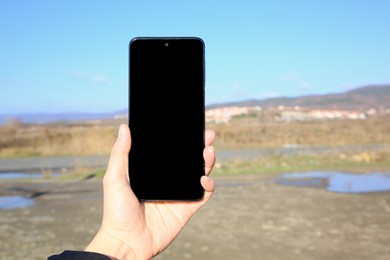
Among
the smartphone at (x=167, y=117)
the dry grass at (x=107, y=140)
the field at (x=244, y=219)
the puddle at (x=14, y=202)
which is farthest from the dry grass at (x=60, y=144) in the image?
the smartphone at (x=167, y=117)

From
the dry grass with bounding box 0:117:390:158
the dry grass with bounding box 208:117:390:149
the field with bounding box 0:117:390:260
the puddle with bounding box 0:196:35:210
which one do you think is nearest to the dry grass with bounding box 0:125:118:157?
the dry grass with bounding box 0:117:390:158

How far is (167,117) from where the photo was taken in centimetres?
194

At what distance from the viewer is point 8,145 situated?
3122 centimetres

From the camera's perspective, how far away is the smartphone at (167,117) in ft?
6.26

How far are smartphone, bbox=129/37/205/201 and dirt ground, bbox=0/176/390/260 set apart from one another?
495 centimetres

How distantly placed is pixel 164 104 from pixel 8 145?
31843 millimetres

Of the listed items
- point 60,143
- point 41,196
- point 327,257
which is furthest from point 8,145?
point 327,257

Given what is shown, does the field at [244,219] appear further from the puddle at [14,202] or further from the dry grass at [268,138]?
the dry grass at [268,138]

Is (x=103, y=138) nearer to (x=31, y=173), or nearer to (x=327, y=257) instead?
(x=31, y=173)

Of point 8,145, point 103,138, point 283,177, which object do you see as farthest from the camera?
point 8,145

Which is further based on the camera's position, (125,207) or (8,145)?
(8,145)

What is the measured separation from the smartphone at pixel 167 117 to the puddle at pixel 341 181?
10.7m

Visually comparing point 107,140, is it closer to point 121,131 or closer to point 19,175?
point 19,175

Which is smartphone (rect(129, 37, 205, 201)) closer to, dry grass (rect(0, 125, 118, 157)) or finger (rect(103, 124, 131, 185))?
finger (rect(103, 124, 131, 185))
